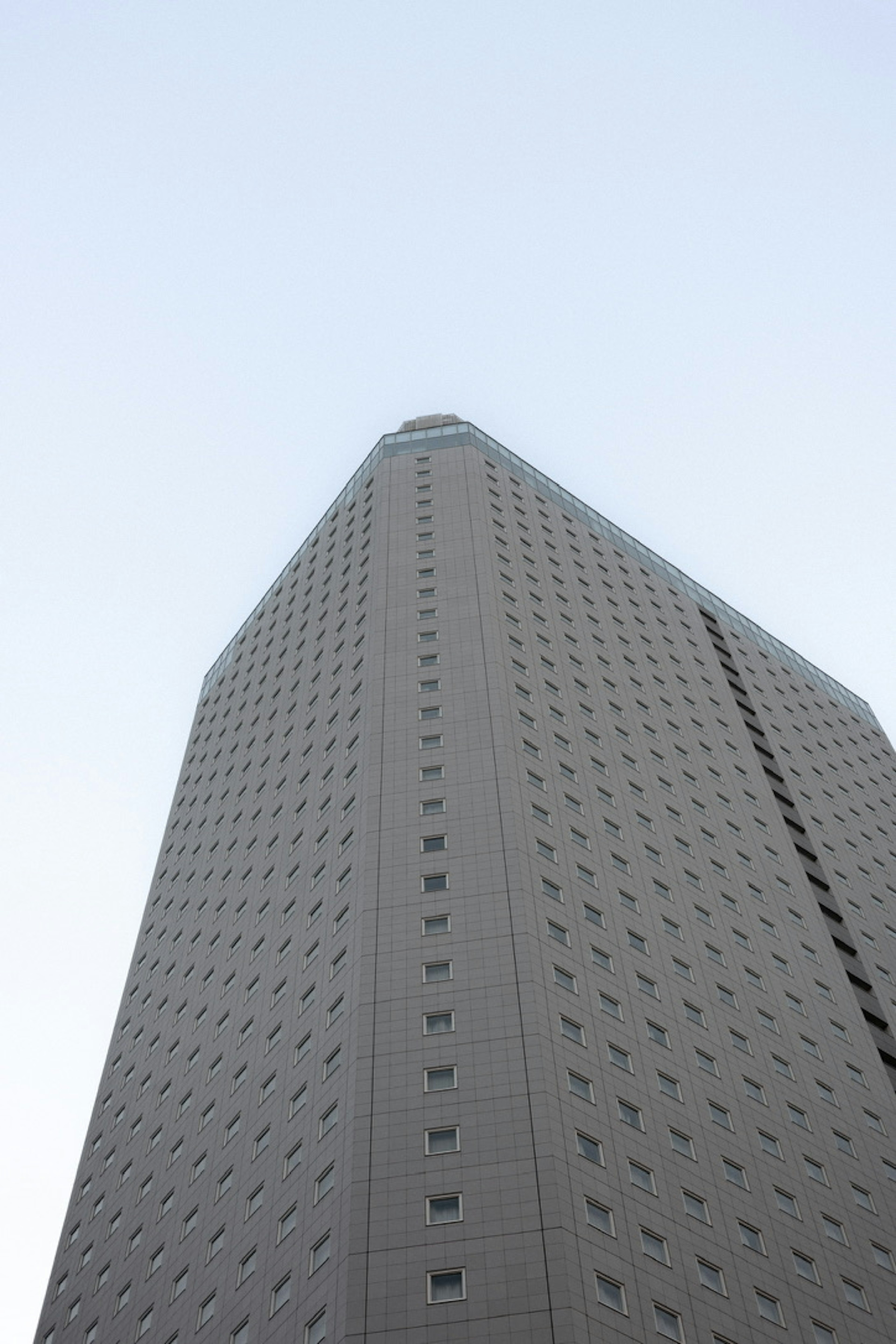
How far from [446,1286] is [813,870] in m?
30.0

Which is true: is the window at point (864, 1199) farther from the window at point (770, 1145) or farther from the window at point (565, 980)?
the window at point (565, 980)

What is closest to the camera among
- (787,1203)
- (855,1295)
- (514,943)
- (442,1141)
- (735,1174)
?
(442,1141)

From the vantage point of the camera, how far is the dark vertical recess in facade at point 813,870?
46.5 metres

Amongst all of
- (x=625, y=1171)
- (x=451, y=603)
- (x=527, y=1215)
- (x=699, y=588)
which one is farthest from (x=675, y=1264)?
(x=699, y=588)

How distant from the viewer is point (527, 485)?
65812mm

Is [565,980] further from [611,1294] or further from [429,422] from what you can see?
[429,422]

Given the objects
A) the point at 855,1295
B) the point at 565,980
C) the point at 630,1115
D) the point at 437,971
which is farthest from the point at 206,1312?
the point at 855,1295

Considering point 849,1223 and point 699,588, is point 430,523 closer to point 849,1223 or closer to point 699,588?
point 699,588

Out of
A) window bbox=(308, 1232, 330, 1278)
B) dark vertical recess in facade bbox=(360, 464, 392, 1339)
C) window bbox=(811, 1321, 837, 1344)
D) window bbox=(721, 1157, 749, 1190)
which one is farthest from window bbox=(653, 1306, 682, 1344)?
window bbox=(308, 1232, 330, 1278)

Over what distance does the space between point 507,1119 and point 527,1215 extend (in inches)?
101

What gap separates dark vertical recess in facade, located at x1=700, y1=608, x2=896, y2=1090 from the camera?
46500mm

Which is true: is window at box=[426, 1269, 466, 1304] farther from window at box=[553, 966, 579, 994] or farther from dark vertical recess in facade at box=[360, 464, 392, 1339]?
window at box=[553, 966, 579, 994]

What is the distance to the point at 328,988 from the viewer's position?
3681cm

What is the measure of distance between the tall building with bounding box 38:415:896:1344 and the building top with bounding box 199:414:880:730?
8.45ft
